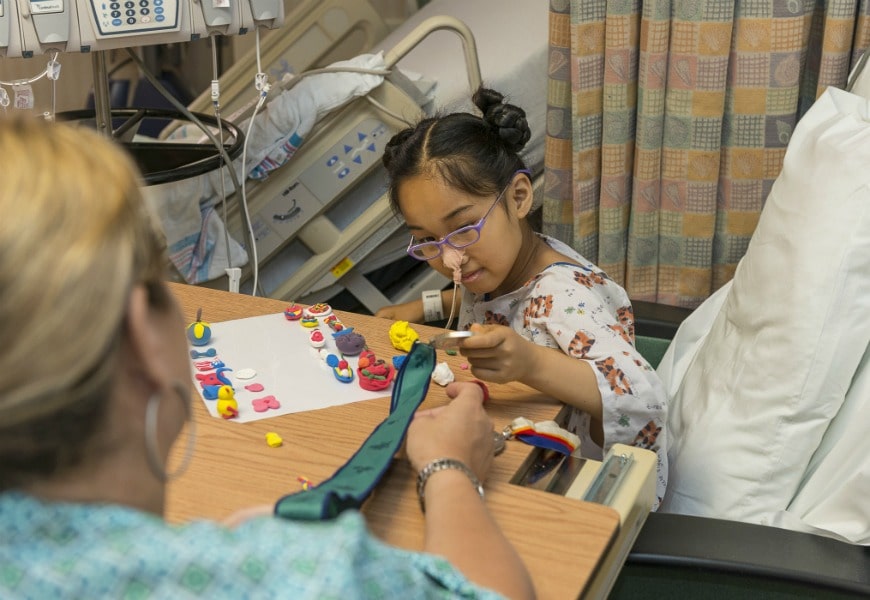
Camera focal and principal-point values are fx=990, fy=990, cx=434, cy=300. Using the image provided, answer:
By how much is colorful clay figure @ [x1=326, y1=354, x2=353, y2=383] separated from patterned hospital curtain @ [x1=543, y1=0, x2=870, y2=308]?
99 centimetres

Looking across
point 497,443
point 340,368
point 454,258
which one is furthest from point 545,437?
point 454,258

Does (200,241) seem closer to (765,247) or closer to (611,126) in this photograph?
(611,126)

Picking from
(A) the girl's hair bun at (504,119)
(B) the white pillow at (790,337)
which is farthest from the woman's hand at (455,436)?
(A) the girl's hair bun at (504,119)

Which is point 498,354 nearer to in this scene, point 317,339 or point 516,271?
point 317,339

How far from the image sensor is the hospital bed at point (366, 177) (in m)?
2.41

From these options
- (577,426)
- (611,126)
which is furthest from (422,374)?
(611,126)

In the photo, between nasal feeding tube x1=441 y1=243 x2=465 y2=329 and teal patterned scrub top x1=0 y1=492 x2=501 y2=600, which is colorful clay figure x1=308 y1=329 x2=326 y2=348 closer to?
nasal feeding tube x1=441 y1=243 x2=465 y2=329

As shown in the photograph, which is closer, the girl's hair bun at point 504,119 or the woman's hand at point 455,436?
the woman's hand at point 455,436

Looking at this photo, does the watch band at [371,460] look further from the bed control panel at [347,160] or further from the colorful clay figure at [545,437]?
the bed control panel at [347,160]

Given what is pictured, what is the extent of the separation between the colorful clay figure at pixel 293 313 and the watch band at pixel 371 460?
33 centimetres

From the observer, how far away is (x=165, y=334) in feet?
2.22

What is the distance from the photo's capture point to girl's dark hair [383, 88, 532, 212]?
168cm

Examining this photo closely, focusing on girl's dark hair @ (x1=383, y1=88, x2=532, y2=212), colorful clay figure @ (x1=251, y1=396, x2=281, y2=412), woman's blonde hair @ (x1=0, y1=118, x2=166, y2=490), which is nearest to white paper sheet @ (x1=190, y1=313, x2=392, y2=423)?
colorful clay figure @ (x1=251, y1=396, x2=281, y2=412)

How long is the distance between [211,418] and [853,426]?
0.83 meters
